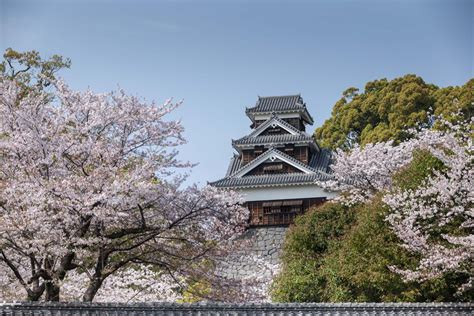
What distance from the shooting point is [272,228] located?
28.6 meters

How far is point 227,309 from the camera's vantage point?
865cm

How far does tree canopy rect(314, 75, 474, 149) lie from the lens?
3056 centimetres

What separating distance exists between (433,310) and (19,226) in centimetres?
551

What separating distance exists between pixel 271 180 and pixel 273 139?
83.9 inches

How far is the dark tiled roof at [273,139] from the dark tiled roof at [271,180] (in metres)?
1.52

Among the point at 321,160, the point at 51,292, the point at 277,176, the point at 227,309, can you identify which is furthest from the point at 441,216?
the point at 321,160

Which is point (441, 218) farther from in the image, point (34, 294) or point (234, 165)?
point (234, 165)

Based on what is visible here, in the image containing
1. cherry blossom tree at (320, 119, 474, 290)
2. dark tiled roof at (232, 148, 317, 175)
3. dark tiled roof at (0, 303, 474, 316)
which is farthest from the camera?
dark tiled roof at (232, 148, 317, 175)

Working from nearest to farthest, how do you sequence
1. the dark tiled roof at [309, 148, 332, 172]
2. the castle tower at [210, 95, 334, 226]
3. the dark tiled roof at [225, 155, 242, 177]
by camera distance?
the castle tower at [210, 95, 334, 226]
the dark tiled roof at [309, 148, 332, 172]
the dark tiled roof at [225, 155, 242, 177]

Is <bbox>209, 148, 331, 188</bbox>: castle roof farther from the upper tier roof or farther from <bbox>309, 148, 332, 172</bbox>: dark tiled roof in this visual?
the upper tier roof

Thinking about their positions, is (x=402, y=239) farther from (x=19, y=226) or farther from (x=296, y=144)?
(x=296, y=144)

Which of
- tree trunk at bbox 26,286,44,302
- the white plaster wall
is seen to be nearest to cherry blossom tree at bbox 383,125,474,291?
tree trunk at bbox 26,286,44,302

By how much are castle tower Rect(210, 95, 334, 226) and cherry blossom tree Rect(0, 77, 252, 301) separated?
55.4 ft

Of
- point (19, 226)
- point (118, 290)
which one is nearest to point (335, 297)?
point (118, 290)
